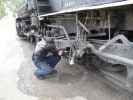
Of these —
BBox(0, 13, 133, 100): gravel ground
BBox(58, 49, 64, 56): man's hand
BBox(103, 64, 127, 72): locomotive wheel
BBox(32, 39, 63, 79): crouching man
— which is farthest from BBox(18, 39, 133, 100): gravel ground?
BBox(58, 49, 64, 56): man's hand

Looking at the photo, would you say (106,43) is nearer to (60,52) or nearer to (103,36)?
(103,36)

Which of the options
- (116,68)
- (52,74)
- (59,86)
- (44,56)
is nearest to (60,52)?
(44,56)

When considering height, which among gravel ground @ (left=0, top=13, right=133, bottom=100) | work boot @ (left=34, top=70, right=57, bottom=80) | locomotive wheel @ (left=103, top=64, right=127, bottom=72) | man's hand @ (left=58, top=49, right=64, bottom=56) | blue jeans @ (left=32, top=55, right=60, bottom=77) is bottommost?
gravel ground @ (left=0, top=13, right=133, bottom=100)

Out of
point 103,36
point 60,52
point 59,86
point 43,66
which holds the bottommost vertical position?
point 59,86

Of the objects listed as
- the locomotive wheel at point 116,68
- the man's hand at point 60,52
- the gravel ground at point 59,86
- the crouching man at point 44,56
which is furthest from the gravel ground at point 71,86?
the man's hand at point 60,52

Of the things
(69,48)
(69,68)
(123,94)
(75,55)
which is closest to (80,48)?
(75,55)

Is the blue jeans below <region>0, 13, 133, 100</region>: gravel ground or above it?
above

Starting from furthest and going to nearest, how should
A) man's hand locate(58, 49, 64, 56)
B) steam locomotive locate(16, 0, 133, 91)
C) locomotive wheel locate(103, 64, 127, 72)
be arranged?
man's hand locate(58, 49, 64, 56)
locomotive wheel locate(103, 64, 127, 72)
steam locomotive locate(16, 0, 133, 91)

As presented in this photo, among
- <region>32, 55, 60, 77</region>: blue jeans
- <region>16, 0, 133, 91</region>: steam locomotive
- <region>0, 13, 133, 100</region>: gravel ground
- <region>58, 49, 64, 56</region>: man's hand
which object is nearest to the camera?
<region>16, 0, 133, 91</region>: steam locomotive

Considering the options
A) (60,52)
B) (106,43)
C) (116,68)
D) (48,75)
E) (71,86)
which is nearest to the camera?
(106,43)

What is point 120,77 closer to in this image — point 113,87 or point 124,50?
point 113,87

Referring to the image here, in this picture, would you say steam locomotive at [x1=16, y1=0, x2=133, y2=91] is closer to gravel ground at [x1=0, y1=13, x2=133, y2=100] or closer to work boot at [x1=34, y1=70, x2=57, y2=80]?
gravel ground at [x1=0, y1=13, x2=133, y2=100]

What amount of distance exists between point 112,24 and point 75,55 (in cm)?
106

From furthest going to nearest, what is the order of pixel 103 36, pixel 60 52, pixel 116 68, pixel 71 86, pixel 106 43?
1. pixel 60 52
2. pixel 71 86
3. pixel 103 36
4. pixel 116 68
5. pixel 106 43
